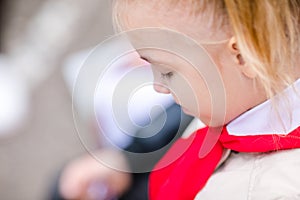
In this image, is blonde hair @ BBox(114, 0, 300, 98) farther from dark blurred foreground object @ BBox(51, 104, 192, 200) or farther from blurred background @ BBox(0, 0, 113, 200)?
blurred background @ BBox(0, 0, 113, 200)

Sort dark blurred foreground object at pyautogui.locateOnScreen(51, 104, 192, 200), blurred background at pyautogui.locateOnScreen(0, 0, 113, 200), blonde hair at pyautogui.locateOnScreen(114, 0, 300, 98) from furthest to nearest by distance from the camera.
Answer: blurred background at pyautogui.locateOnScreen(0, 0, 113, 200)
dark blurred foreground object at pyautogui.locateOnScreen(51, 104, 192, 200)
blonde hair at pyautogui.locateOnScreen(114, 0, 300, 98)

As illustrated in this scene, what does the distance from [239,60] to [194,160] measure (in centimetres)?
15

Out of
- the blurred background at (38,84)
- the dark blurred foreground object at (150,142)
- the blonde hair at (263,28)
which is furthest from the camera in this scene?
the blurred background at (38,84)

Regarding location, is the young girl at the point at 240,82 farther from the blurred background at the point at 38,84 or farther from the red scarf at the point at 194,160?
the blurred background at the point at 38,84

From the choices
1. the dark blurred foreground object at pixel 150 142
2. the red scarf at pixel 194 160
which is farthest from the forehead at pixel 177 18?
the dark blurred foreground object at pixel 150 142

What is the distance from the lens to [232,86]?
524 millimetres

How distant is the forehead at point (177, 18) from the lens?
1.60 ft

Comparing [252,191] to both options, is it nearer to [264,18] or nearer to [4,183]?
[264,18]

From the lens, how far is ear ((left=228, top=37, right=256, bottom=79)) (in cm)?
49

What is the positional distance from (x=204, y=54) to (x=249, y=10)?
57mm

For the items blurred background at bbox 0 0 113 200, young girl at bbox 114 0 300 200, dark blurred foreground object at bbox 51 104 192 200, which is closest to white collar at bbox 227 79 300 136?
young girl at bbox 114 0 300 200

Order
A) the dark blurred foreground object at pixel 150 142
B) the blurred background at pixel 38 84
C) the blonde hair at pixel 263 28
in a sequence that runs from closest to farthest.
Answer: the blonde hair at pixel 263 28 → the dark blurred foreground object at pixel 150 142 → the blurred background at pixel 38 84

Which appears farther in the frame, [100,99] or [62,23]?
[62,23]

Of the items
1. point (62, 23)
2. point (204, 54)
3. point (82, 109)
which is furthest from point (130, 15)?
point (62, 23)
